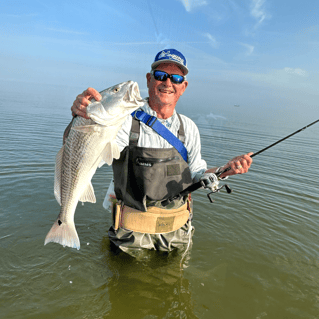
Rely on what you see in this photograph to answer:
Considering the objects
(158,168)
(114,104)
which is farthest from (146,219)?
(114,104)

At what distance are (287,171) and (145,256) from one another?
8718mm

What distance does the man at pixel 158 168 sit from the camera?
3.57m

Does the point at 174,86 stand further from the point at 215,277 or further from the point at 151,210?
the point at 215,277

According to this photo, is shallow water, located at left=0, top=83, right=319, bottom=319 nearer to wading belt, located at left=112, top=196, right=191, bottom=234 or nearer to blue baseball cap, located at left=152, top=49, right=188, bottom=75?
wading belt, located at left=112, top=196, right=191, bottom=234

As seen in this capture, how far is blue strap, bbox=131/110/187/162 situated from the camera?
366 centimetres

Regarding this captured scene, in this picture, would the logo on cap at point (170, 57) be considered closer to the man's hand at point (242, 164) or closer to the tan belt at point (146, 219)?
the man's hand at point (242, 164)

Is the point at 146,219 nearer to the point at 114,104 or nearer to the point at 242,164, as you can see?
the point at 242,164

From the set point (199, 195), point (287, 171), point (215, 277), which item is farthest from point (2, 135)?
point (287, 171)

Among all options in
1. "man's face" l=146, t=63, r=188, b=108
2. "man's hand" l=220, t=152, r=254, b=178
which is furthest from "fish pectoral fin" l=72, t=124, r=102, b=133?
"man's hand" l=220, t=152, r=254, b=178

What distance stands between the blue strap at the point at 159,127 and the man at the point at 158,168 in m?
0.01

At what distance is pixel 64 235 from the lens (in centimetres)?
313

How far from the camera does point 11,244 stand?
441 cm

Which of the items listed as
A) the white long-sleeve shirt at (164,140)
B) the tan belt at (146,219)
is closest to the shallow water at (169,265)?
the tan belt at (146,219)

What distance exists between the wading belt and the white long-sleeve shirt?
492 millimetres
